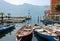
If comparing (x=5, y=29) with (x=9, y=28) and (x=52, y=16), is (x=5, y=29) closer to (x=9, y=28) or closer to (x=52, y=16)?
(x=9, y=28)

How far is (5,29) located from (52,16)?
4209 cm

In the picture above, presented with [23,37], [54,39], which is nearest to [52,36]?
[54,39]

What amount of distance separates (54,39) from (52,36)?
1100mm

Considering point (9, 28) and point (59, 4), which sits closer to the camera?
point (9, 28)

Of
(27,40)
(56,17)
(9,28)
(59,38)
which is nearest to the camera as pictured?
(59,38)

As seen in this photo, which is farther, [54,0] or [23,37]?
[54,0]

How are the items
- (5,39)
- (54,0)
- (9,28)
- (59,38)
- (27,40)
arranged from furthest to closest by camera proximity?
(54,0), (9,28), (5,39), (27,40), (59,38)

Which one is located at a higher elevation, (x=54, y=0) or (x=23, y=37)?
(x=54, y=0)

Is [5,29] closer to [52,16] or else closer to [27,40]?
[27,40]

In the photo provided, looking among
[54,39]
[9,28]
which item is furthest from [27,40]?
[9,28]

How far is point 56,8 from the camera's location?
101m

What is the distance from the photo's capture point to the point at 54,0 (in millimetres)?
102125

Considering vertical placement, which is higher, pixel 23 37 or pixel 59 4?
pixel 59 4

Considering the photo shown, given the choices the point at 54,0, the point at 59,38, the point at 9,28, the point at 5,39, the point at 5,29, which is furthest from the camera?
the point at 54,0
